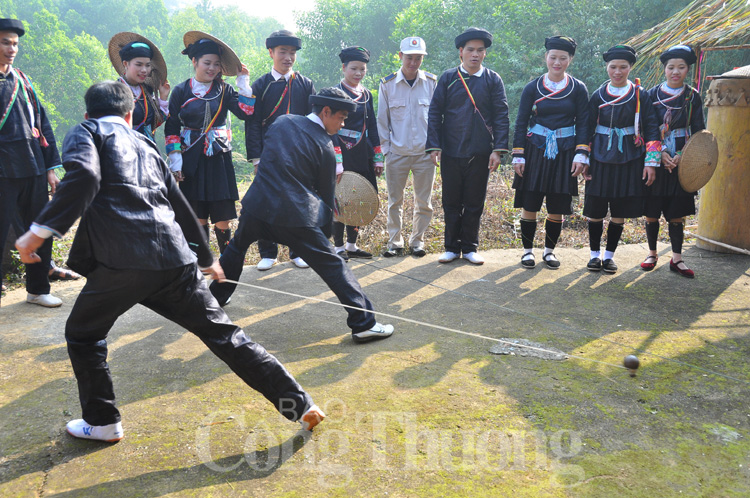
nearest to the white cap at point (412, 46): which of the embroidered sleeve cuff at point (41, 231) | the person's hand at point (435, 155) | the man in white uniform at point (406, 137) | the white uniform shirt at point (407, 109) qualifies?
the man in white uniform at point (406, 137)

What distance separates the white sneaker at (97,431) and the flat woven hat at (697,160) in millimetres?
4715

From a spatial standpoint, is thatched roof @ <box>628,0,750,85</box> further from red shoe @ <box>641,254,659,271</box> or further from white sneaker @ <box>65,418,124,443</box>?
white sneaker @ <box>65,418,124,443</box>

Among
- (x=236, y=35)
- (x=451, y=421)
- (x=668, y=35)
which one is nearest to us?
(x=451, y=421)

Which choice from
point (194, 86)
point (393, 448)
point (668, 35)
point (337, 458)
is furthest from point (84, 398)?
point (668, 35)

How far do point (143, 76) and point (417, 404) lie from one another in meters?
3.38

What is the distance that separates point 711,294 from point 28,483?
498 centimetres

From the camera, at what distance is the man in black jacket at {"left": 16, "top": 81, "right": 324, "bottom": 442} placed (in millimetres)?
2443

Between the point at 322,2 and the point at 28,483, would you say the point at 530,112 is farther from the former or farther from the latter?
the point at 322,2

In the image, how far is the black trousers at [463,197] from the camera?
604 cm

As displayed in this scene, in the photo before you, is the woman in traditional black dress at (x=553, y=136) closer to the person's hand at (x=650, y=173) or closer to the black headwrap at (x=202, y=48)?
the person's hand at (x=650, y=173)

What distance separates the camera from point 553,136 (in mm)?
5688

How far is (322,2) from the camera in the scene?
46.1m

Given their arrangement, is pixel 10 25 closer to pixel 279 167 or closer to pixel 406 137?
pixel 279 167

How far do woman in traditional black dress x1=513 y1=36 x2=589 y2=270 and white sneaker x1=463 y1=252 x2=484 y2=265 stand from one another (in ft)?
1.44
